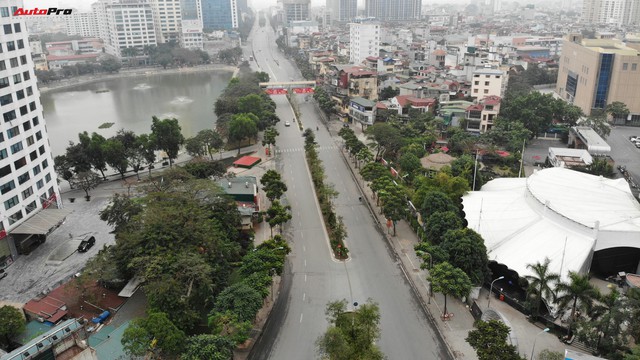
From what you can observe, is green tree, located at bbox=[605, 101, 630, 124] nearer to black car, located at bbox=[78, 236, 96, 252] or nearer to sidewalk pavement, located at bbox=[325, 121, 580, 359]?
sidewalk pavement, located at bbox=[325, 121, 580, 359]

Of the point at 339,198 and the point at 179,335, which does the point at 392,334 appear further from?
the point at 339,198

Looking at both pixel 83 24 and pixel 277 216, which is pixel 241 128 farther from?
pixel 83 24

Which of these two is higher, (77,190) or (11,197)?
(11,197)

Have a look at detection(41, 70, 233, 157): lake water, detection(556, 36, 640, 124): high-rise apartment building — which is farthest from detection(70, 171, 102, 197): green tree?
detection(556, 36, 640, 124): high-rise apartment building

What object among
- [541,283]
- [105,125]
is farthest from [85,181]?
[541,283]

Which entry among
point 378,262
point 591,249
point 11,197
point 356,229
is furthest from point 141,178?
point 591,249

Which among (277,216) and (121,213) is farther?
(277,216)
